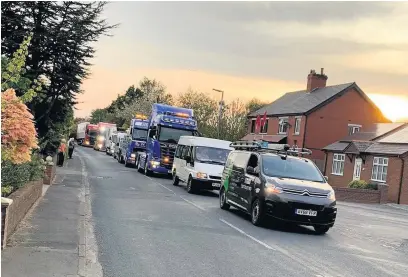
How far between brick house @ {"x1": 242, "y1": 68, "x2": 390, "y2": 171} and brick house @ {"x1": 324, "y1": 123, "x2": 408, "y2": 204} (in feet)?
12.0

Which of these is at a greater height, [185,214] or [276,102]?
[276,102]

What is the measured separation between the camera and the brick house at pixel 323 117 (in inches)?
1853

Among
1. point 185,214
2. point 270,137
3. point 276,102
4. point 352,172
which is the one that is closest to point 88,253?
point 185,214

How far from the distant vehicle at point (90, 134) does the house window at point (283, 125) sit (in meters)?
38.2

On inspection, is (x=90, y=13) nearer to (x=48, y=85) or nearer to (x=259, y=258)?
(x=48, y=85)

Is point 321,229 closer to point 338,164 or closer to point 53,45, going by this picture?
point 53,45

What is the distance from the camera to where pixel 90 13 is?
2223 centimetres

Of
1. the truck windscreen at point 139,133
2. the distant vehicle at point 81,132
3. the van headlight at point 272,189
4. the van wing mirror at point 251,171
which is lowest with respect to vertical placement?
the van headlight at point 272,189

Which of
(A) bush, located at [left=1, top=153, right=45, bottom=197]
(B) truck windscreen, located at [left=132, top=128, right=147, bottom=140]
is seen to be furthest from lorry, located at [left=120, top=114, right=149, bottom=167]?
(A) bush, located at [left=1, top=153, right=45, bottom=197]

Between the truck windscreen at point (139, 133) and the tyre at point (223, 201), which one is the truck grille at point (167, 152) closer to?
the truck windscreen at point (139, 133)

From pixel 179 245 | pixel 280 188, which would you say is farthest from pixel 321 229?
pixel 179 245

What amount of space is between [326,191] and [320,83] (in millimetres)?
42630

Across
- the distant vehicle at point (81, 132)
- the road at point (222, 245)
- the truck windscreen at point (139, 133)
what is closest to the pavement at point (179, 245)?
the road at point (222, 245)

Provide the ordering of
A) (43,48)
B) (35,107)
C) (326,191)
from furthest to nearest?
(35,107), (43,48), (326,191)
